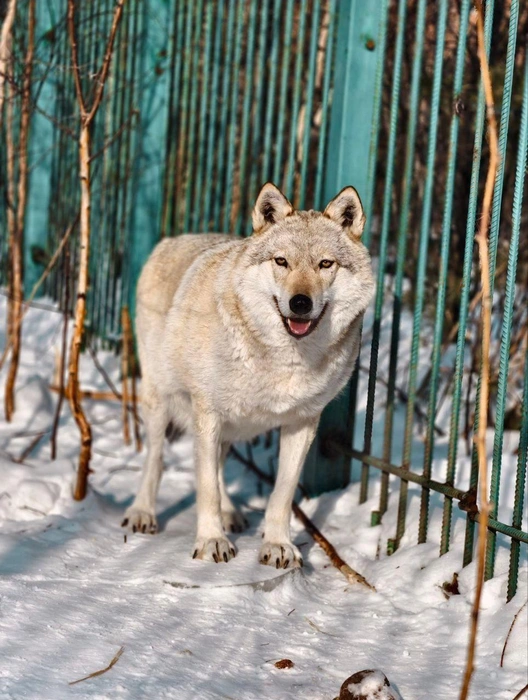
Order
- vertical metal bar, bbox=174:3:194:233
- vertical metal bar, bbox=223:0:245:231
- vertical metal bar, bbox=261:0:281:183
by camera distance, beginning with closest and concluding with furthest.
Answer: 1. vertical metal bar, bbox=261:0:281:183
2. vertical metal bar, bbox=223:0:245:231
3. vertical metal bar, bbox=174:3:194:233

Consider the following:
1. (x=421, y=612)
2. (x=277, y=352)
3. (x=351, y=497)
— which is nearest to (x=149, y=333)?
(x=277, y=352)

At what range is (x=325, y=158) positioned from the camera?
4.73 meters

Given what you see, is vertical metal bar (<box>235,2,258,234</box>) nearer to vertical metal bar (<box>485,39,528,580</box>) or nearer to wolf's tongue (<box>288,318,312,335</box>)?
wolf's tongue (<box>288,318,312,335</box>)

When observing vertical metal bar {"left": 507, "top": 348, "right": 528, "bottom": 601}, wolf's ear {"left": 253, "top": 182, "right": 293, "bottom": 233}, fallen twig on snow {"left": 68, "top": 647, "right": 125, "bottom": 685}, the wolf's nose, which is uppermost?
wolf's ear {"left": 253, "top": 182, "right": 293, "bottom": 233}

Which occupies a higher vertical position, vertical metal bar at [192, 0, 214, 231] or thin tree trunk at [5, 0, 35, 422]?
vertical metal bar at [192, 0, 214, 231]

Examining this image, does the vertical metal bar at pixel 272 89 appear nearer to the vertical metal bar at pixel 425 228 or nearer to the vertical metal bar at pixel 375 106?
the vertical metal bar at pixel 375 106

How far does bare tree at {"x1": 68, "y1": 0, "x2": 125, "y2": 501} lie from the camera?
3811 mm

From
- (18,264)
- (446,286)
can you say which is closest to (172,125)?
(18,264)

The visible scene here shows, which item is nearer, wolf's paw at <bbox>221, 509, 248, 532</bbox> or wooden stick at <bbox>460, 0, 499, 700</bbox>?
wooden stick at <bbox>460, 0, 499, 700</bbox>

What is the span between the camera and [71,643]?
2.54 metres

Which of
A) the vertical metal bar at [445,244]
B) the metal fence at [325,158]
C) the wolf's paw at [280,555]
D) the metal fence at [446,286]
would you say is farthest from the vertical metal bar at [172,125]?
the wolf's paw at [280,555]

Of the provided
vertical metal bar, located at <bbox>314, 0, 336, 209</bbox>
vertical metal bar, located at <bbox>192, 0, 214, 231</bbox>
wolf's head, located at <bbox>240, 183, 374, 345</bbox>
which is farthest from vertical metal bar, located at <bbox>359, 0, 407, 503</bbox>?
vertical metal bar, located at <bbox>192, 0, 214, 231</bbox>

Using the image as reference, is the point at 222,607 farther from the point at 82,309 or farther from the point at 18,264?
the point at 18,264

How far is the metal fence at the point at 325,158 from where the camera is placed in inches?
146
